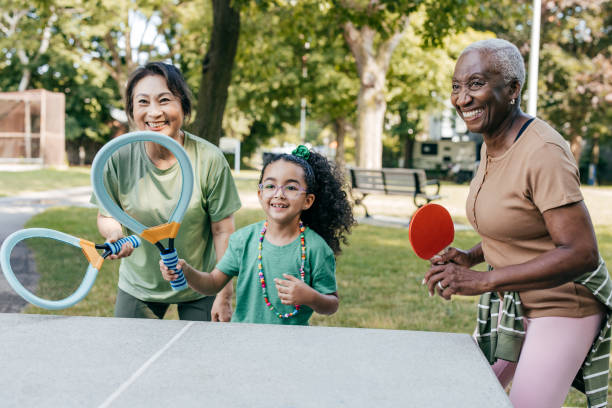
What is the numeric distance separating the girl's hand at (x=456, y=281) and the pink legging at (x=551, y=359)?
0.83 ft

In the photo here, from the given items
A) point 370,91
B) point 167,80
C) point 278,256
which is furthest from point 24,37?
point 278,256

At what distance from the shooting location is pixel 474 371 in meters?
1.57

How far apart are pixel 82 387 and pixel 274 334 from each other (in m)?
0.60

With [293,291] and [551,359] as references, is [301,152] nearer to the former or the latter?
[293,291]

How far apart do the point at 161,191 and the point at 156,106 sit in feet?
1.15

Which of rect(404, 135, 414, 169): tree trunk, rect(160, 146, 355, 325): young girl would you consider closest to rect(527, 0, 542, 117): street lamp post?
rect(160, 146, 355, 325): young girl

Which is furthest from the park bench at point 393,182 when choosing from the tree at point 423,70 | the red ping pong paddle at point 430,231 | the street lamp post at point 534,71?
the tree at point 423,70

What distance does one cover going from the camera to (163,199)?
2.56 m

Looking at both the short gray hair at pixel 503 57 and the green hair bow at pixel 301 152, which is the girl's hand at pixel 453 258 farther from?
the green hair bow at pixel 301 152

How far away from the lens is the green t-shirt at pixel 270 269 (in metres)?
2.46

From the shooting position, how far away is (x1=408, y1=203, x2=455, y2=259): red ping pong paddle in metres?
1.99

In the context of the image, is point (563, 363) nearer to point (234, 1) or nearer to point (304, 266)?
point (304, 266)

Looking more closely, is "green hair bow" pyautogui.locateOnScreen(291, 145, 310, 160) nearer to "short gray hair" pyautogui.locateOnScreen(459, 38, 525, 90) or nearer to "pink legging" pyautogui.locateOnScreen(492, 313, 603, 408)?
"short gray hair" pyautogui.locateOnScreen(459, 38, 525, 90)

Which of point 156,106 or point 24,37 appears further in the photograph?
point 24,37
